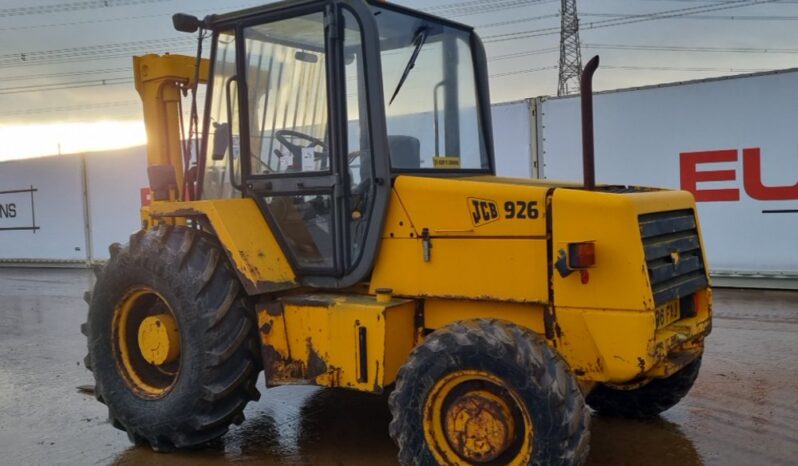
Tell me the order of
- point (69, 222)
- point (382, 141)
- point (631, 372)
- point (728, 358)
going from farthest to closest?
point (69, 222) < point (728, 358) < point (382, 141) < point (631, 372)

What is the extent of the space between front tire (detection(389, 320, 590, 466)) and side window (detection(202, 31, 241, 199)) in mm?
1826

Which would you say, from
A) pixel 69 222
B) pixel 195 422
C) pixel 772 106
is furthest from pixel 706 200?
pixel 69 222

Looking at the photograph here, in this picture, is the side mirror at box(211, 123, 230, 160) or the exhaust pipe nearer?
the exhaust pipe

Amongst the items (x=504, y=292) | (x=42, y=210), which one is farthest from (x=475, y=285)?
(x=42, y=210)

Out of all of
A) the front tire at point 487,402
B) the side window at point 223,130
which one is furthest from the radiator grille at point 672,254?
the side window at point 223,130

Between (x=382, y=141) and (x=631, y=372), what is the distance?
1.74 meters

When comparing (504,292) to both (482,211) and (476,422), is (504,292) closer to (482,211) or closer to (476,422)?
(482,211)

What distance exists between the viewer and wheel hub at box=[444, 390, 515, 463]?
137 inches

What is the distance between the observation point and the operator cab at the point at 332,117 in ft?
13.6

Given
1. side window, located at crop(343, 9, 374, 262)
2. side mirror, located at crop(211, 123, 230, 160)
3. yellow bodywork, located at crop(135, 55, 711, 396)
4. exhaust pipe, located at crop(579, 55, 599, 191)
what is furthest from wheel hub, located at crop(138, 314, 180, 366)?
exhaust pipe, located at crop(579, 55, 599, 191)

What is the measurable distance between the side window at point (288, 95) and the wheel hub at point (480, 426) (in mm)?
1542

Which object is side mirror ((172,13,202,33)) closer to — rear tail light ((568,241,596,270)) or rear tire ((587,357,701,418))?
rear tail light ((568,241,596,270))

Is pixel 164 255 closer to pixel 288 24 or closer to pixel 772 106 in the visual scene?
pixel 288 24

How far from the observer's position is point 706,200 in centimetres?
1012
